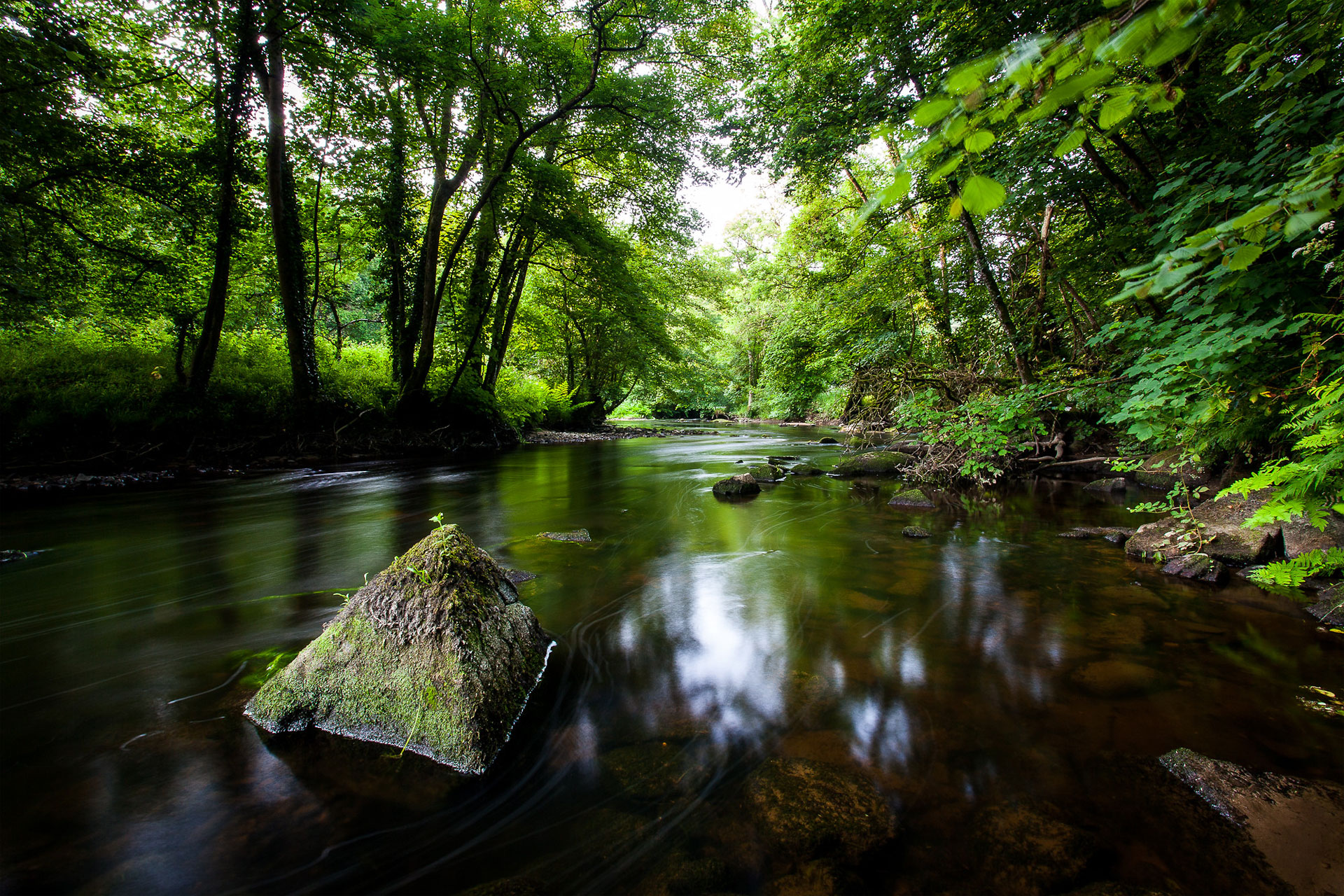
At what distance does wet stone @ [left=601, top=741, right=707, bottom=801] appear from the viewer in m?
1.82

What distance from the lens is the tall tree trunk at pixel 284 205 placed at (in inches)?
350

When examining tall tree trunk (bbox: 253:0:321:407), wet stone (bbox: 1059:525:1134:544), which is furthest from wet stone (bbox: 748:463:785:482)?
tall tree trunk (bbox: 253:0:321:407)

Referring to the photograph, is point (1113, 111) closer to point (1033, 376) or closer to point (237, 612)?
point (237, 612)

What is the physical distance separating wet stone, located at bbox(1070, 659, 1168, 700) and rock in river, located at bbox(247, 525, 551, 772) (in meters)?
2.86

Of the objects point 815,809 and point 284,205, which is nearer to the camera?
point 815,809

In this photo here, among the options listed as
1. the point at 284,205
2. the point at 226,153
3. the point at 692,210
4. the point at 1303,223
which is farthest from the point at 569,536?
the point at 692,210

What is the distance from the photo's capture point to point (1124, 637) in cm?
289

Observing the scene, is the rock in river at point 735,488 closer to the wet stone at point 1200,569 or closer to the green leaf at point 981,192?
the wet stone at point 1200,569

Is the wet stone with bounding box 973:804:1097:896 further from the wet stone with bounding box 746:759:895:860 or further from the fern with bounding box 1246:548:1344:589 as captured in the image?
the fern with bounding box 1246:548:1344:589

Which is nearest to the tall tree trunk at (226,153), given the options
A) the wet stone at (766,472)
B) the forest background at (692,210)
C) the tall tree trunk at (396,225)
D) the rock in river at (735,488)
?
the forest background at (692,210)

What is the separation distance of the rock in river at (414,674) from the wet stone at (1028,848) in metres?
1.81

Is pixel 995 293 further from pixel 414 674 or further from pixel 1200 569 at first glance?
pixel 414 674

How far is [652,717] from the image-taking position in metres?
2.29

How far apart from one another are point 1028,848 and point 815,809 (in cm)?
67
